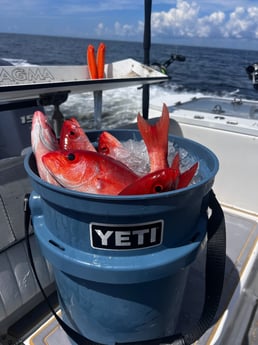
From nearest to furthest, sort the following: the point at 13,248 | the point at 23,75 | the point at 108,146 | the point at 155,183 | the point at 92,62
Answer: the point at 155,183 → the point at 108,146 → the point at 13,248 → the point at 23,75 → the point at 92,62

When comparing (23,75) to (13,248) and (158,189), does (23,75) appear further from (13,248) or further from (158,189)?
(158,189)

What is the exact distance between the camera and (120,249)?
2.12 feet

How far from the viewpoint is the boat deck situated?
1042 mm

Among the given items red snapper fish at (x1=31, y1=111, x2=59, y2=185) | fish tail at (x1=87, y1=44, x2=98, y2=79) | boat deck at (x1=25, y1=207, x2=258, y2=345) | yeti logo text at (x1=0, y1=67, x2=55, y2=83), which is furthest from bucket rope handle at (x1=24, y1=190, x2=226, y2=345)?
fish tail at (x1=87, y1=44, x2=98, y2=79)

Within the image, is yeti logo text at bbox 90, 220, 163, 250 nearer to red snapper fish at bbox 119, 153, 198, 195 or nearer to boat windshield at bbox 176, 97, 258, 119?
red snapper fish at bbox 119, 153, 198, 195

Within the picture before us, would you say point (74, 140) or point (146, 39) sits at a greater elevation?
point (146, 39)

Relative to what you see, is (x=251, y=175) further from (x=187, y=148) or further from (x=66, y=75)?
(x=66, y=75)

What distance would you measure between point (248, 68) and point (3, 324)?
231 cm

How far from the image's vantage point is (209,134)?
202cm

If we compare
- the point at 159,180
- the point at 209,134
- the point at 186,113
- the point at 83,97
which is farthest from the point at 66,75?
the point at 83,97

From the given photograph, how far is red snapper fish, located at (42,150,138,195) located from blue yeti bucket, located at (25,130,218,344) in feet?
0.14

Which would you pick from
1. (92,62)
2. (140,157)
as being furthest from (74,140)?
Result: (92,62)

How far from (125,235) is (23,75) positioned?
63.9 inches

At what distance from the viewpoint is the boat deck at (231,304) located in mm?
1042
